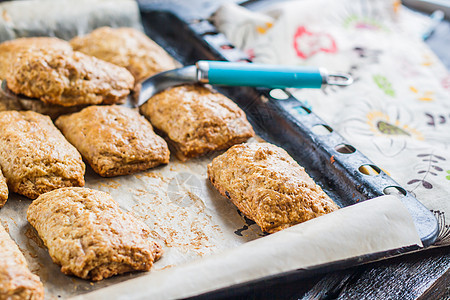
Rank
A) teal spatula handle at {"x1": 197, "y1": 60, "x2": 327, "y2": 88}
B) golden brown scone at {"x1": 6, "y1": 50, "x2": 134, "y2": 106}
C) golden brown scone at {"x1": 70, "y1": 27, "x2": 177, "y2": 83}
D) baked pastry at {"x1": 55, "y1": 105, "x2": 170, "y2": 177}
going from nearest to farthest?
baked pastry at {"x1": 55, "y1": 105, "x2": 170, "y2": 177}, golden brown scone at {"x1": 6, "y1": 50, "x2": 134, "y2": 106}, teal spatula handle at {"x1": 197, "y1": 60, "x2": 327, "y2": 88}, golden brown scone at {"x1": 70, "y1": 27, "x2": 177, "y2": 83}

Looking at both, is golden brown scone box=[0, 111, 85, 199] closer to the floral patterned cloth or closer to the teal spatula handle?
the teal spatula handle

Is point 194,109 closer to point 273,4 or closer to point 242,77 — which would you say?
point 242,77

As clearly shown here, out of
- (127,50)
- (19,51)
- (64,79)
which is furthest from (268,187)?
(19,51)

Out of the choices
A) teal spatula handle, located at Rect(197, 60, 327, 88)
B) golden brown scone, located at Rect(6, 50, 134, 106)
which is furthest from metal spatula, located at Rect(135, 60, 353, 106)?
golden brown scone, located at Rect(6, 50, 134, 106)

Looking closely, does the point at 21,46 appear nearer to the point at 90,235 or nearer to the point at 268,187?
the point at 90,235

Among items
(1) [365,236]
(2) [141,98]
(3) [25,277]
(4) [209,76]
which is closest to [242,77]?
(4) [209,76]

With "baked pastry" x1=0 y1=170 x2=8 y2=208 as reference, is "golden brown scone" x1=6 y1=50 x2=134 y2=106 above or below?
above

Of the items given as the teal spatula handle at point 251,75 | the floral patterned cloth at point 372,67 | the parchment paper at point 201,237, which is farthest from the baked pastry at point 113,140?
the floral patterned cloth at point 372,67
